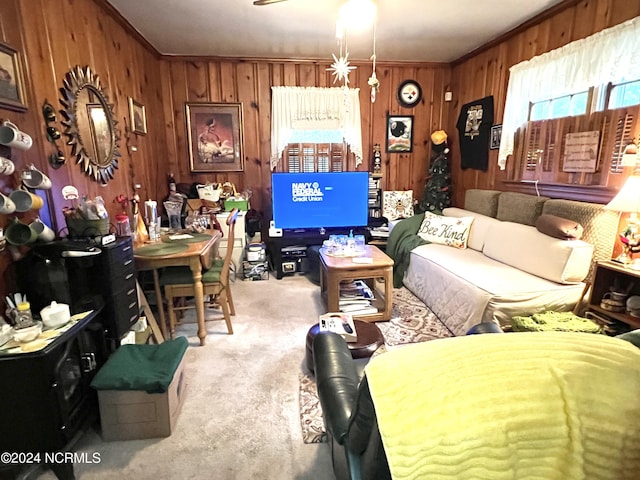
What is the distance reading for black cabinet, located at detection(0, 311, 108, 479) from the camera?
1.41 m

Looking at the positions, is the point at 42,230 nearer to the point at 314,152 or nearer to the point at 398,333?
the point at 398,333

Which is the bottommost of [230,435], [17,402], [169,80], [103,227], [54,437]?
[230,435]

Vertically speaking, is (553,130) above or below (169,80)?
below

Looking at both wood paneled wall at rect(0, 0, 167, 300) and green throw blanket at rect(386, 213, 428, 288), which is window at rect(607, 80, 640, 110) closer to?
green throw blanket at rect(386, 213, 428, 288)

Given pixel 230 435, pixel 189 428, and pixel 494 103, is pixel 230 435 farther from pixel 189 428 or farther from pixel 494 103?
pixel 494 103

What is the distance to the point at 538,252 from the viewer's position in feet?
8.71

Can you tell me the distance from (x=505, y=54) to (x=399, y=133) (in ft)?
4.81

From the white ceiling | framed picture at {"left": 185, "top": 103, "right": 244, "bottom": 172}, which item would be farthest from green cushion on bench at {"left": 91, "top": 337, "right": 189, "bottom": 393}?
framed picture at {"left": 185, "top": 103, "right": 244, "bottom": 172}

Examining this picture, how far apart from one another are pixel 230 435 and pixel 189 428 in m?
0.23

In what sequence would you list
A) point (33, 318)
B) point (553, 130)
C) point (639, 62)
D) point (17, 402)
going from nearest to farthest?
point (17, 402), point (33, 318), point (639, 62), point (553, 130)

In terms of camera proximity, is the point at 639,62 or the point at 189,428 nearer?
the point at 189,428

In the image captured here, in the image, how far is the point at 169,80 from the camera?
4207 millimetres

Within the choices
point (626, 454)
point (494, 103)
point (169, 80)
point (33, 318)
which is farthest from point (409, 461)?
point (169, 80)

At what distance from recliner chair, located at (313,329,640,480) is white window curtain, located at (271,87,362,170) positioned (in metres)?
3.39
